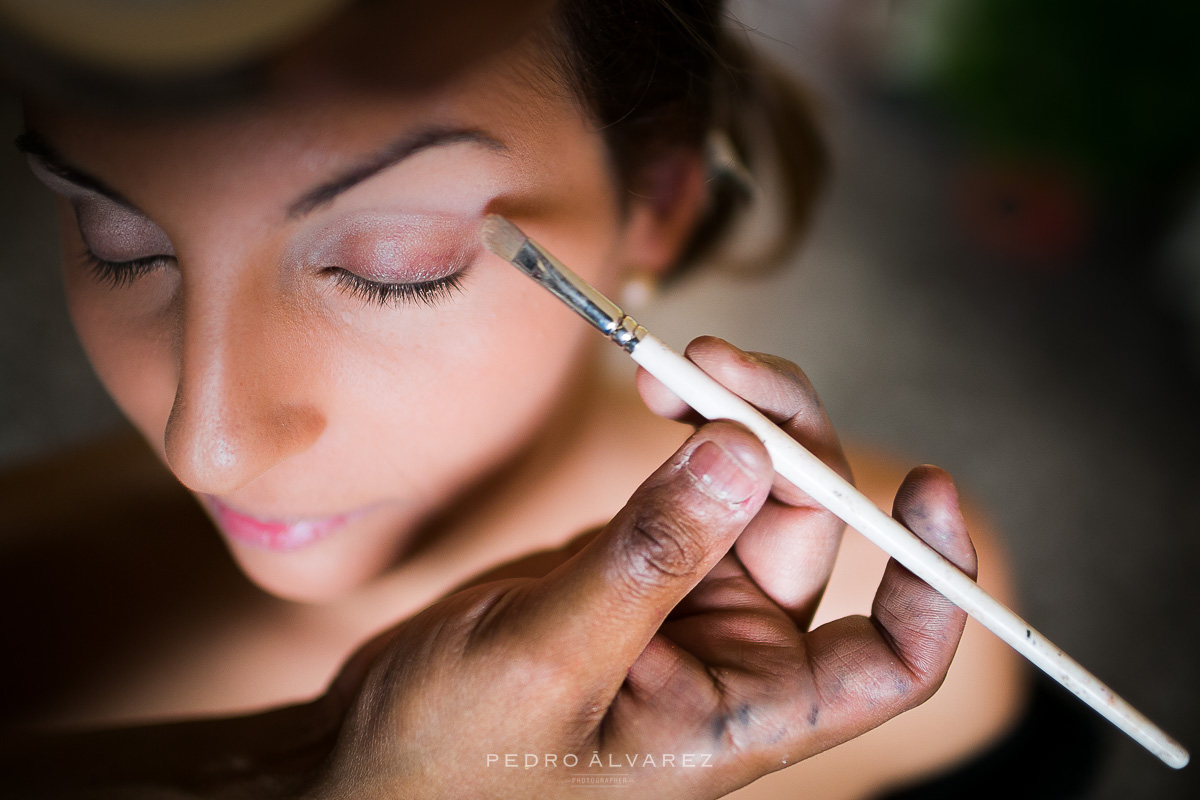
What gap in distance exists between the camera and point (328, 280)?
35 centimetres

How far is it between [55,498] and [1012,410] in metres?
1.03

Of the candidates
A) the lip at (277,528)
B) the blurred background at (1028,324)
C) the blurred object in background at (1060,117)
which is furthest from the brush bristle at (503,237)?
the blurred object in background at (1060,117)

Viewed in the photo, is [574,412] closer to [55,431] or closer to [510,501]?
[510,501]

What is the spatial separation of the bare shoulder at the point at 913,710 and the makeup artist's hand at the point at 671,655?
0.09 meters

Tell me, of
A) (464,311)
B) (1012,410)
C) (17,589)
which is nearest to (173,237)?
(464,311)

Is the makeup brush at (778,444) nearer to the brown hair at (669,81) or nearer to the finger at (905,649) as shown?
the finger at (905,649)

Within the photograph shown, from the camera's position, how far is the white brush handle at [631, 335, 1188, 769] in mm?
336

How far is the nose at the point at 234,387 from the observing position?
34cm

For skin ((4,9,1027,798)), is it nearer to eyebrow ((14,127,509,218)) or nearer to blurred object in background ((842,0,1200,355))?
eyebrow ((14,127,509,218))

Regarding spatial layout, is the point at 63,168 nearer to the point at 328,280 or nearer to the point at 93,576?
the point at 328,280

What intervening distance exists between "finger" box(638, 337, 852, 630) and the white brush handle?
20 millimetres

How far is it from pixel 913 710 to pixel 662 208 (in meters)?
0.47

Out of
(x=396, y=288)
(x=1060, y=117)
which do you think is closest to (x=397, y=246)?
(x=396, y=288)

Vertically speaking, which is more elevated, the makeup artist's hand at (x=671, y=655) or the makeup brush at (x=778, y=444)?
the makeup brush at (x=778, y=444)
